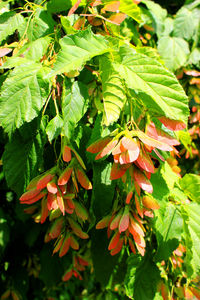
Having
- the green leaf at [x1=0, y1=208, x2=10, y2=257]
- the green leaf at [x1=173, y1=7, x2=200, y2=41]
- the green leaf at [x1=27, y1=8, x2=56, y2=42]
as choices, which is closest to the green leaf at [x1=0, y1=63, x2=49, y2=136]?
the green leaf at [x1=27, y1=8, x2=56, y2=42]

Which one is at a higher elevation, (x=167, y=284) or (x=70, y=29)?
(x=70, y=29)

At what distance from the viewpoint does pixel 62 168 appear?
759 millimetres

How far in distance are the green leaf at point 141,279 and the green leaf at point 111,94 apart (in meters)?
0.57

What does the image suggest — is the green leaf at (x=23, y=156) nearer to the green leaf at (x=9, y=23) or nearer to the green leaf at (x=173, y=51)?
the green leaf at (x=9, y=23)

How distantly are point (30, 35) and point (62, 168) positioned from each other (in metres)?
0.45

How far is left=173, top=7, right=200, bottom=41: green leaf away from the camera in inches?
60.9

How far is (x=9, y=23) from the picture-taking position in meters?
0.92

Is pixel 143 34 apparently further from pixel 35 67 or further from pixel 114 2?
pixel 35 67

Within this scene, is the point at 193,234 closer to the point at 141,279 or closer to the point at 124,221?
the point at 141,279

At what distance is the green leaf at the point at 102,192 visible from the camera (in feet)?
2.66

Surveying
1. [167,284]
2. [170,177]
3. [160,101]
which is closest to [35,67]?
[160,101]

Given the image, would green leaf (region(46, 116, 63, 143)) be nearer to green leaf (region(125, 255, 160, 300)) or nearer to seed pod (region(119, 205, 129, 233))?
seed pod (region(119, 205, 129, 233))

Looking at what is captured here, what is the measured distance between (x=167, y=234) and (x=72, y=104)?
1.66ft

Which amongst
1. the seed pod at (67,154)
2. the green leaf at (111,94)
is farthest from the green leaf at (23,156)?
the green leaf at (111,94)
